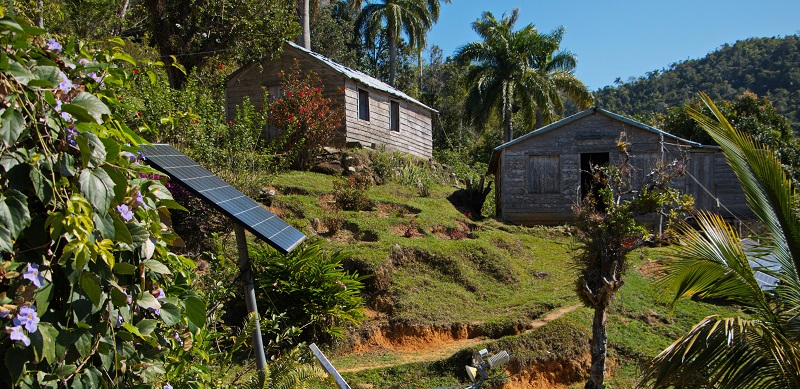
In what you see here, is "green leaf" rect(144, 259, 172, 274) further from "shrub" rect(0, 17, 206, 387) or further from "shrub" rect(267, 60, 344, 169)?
"shrub" rect(267, 60, 344, 169)

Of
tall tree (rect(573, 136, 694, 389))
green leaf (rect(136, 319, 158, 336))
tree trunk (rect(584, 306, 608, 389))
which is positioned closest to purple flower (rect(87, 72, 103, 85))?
green leaf (rect(136, 319, 158, 336))

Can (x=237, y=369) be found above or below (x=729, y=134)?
below

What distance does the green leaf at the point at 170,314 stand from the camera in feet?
8.72

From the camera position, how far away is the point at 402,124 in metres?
24.8

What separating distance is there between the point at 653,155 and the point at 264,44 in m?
12.0

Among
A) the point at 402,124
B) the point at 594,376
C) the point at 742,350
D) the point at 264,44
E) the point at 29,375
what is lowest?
the point at 594,376

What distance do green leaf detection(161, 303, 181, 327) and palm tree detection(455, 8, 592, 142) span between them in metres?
30.2

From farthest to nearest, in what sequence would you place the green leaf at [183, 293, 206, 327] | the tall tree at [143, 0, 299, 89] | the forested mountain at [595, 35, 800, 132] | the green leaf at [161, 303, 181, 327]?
the forested mountain at [595, 35, 800, 132] < the tall tree at [143, 0, 299, 89] < the green leaf at [183, 293, 206, 327] < the green leaf at [161, 303, 181, 327]

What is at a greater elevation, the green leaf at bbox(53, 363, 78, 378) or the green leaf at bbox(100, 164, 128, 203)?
the green leaf at bbox(100, 164, 128, 203)

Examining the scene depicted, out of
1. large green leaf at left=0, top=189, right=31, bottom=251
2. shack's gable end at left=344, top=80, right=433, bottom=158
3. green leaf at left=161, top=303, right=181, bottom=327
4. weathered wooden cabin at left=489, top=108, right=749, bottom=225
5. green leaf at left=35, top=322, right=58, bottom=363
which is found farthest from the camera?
shack's gable end at left=344, top=80, right=433, bottom=158

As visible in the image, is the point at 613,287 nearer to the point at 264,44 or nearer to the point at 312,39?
the point at 264,44

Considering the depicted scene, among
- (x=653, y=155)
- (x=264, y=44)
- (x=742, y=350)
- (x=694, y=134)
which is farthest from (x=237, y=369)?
(x=694, y=134)

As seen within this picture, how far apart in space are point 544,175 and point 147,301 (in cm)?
1866

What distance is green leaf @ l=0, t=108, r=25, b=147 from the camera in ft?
6.74
